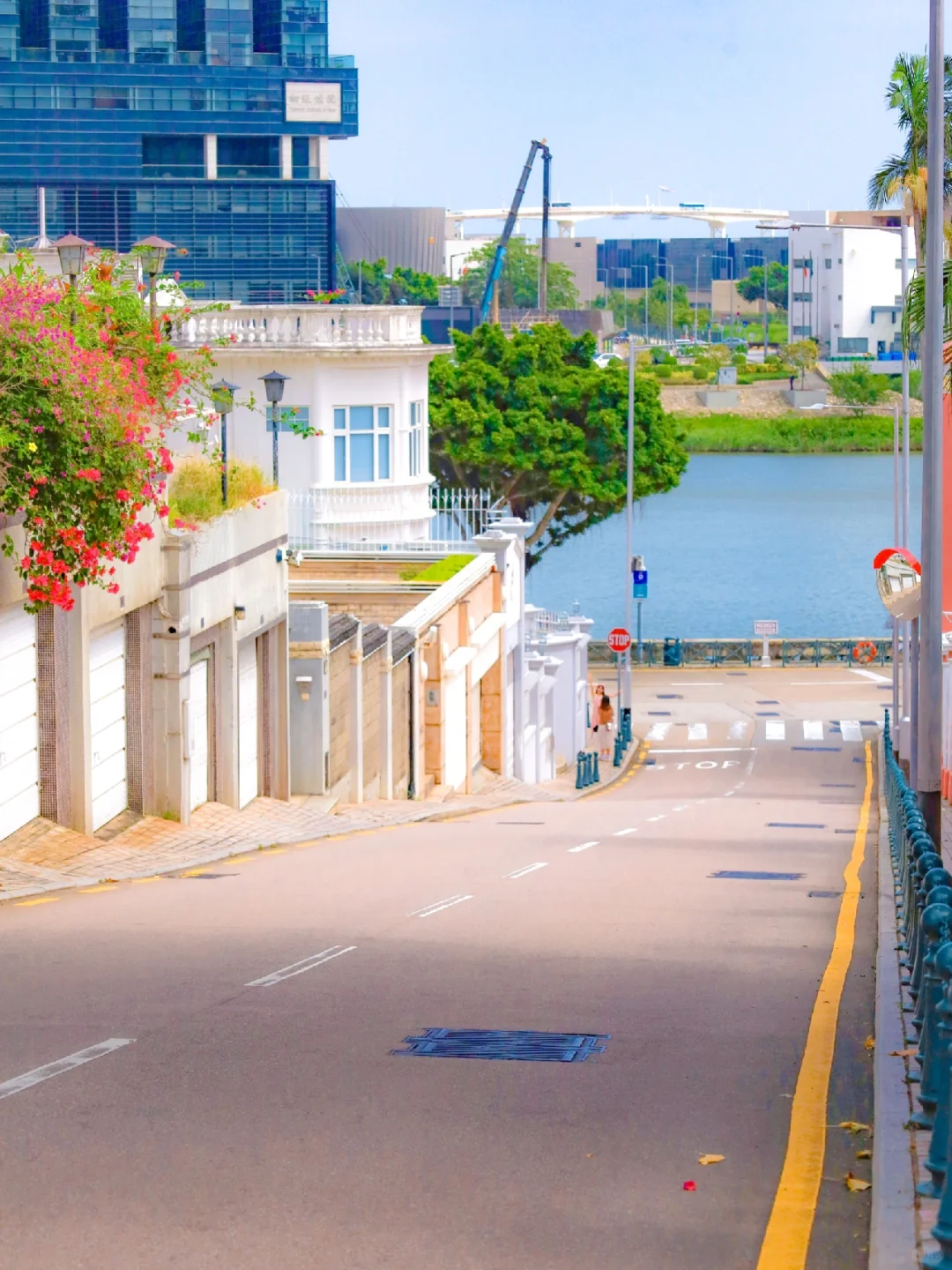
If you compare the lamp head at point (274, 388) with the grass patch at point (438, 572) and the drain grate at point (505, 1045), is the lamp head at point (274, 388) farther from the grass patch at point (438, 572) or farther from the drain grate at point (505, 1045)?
the drain grate at point (505, 1045)

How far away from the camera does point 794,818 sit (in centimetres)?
2961

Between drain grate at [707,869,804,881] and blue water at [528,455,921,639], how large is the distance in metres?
61.6

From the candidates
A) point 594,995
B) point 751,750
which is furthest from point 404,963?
point 751,750

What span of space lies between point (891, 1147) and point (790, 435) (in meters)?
177

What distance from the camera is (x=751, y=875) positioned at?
18.0 meters

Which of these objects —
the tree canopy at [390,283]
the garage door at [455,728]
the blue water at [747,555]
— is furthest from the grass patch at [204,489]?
the tree canopy at [390,283]

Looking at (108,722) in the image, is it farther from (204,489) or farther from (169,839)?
(204,489)

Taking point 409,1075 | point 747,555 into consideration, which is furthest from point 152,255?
point 747,555

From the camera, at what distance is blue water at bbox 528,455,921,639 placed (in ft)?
293

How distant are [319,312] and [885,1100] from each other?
3488cm

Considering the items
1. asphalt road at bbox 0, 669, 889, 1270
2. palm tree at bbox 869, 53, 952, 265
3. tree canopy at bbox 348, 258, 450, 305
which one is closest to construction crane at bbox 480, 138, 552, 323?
tree canopy at bbox 348, 258, 450, 305

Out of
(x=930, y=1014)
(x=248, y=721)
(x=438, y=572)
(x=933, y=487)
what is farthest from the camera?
(x=438, y=572)

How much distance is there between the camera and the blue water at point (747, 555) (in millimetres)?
89188

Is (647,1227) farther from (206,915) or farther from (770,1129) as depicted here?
(206,915)
